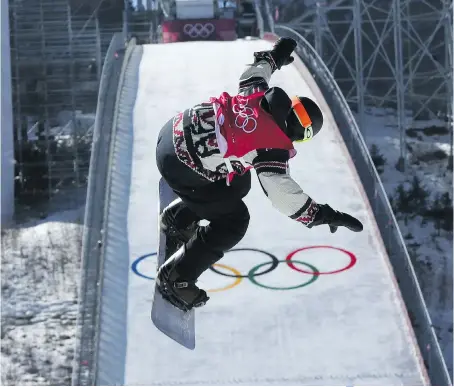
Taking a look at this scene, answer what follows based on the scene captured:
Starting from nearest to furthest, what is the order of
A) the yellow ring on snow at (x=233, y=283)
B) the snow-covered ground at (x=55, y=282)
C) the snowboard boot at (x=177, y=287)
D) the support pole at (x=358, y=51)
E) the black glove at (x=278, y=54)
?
1. the black glove at (x=278, y=54)
2. the snowboard boot at (x=177, y=287)
3. the yellow ring on snow at (x=233, y=283)
4. the snow-covered ground at (x=55, y=282)
5. the support pole at (x=358, y=51)

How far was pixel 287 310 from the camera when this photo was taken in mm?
9844

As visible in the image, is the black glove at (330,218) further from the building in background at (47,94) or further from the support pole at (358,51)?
the building in background at (47,94)

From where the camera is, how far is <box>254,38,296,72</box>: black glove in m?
4.91

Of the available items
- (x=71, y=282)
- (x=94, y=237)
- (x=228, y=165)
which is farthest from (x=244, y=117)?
(x=71, y=282)

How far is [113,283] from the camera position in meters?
10.2

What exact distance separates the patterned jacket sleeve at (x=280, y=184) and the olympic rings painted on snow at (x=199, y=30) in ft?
56.9

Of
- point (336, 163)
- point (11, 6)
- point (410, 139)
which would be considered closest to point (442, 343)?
point (336, 163)

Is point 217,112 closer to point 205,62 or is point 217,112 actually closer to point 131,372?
point 131,372

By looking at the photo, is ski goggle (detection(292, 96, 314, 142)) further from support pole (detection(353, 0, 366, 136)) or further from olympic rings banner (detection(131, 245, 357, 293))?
support pole (detection(353, 0, 366, 136))

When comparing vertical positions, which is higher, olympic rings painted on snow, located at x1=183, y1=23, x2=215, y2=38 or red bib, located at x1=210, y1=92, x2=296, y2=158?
red bib, located at x1=210, y1=92, x2=296, y2=158

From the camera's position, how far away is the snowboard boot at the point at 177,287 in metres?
5.23

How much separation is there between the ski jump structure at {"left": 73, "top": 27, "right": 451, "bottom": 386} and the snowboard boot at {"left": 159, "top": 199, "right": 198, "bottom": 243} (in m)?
3.90

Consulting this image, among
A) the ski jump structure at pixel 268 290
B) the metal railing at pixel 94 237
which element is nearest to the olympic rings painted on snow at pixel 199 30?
the metal railing at pixel 94 237

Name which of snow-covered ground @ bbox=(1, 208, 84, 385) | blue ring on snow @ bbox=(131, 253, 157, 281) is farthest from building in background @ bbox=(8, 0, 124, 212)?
blue ring on snow @ bbox=(131, 253, 157, 281)
